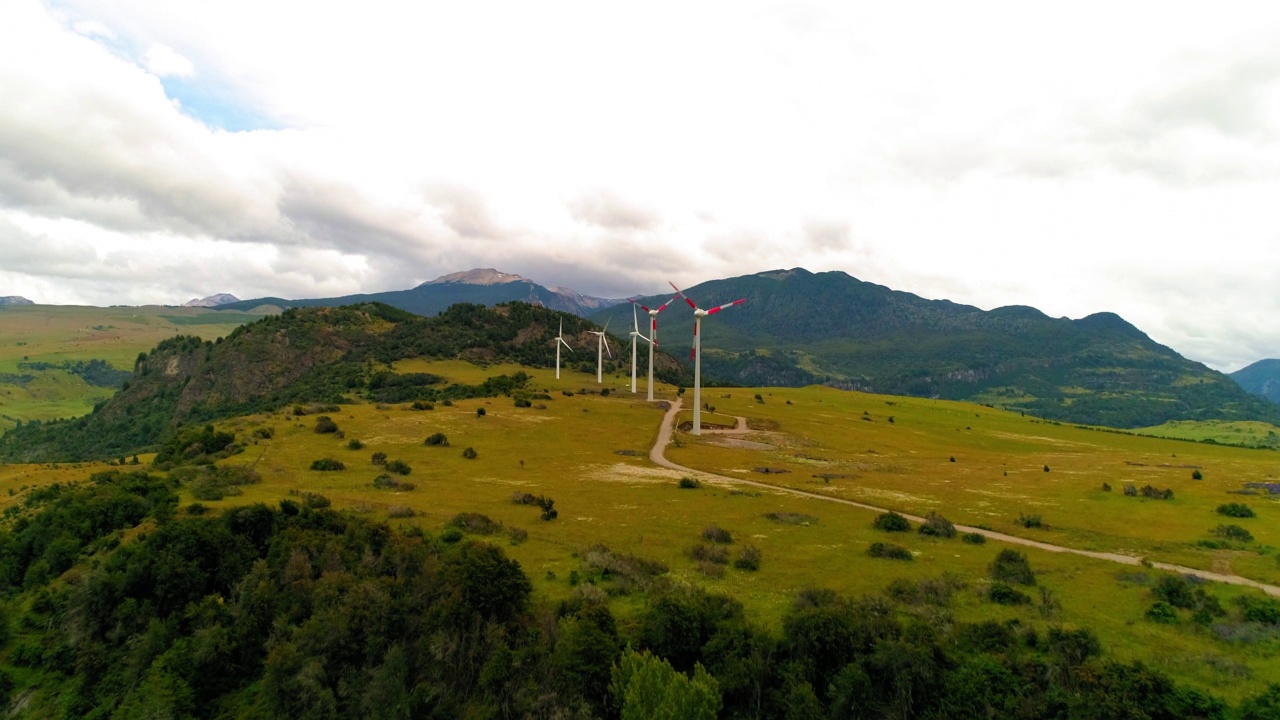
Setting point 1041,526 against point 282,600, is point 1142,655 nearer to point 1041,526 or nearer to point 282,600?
point 1041,526

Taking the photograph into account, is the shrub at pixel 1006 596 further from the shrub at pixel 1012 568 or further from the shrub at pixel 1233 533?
the shrub at pixel 1233 533

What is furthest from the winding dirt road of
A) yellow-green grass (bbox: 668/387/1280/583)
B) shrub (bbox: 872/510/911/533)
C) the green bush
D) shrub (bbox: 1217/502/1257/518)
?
the green bush

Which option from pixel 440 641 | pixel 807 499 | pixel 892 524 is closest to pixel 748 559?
pixel 892 524

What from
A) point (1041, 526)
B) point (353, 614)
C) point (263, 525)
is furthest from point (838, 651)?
point (263, 525)

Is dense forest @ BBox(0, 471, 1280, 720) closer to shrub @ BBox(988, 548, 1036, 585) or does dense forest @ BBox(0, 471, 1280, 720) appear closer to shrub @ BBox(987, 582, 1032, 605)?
shrub @ BBox(987, 582, 1032, 605)

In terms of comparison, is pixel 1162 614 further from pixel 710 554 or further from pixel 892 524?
pixel 710 554

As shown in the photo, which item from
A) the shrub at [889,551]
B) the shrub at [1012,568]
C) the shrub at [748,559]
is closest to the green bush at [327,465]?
the shrub at [748,559]
